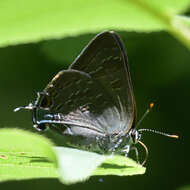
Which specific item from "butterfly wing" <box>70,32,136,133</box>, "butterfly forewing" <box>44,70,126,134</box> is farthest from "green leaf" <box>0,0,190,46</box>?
"butterfly forewing" <box>44,70,126,134</box>

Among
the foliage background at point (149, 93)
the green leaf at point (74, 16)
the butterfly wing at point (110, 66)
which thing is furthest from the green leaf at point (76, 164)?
the foliage background at point (149, 93)

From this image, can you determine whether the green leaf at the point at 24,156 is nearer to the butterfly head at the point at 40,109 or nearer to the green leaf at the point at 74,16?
the green leaf at the point at 74,16

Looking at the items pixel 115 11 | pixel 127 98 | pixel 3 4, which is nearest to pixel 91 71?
pixel 127 98

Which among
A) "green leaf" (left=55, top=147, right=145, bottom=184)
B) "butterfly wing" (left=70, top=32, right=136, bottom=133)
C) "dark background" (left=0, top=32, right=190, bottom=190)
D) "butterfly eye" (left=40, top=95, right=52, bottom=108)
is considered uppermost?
"green leaf" (left=55, top=147, right=145, bottom=184)

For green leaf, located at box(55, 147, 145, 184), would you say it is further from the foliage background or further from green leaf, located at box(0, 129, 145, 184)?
the foliage background

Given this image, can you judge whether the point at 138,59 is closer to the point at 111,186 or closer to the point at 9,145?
the point at 111,186

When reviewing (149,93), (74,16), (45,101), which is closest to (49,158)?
(74,16)
